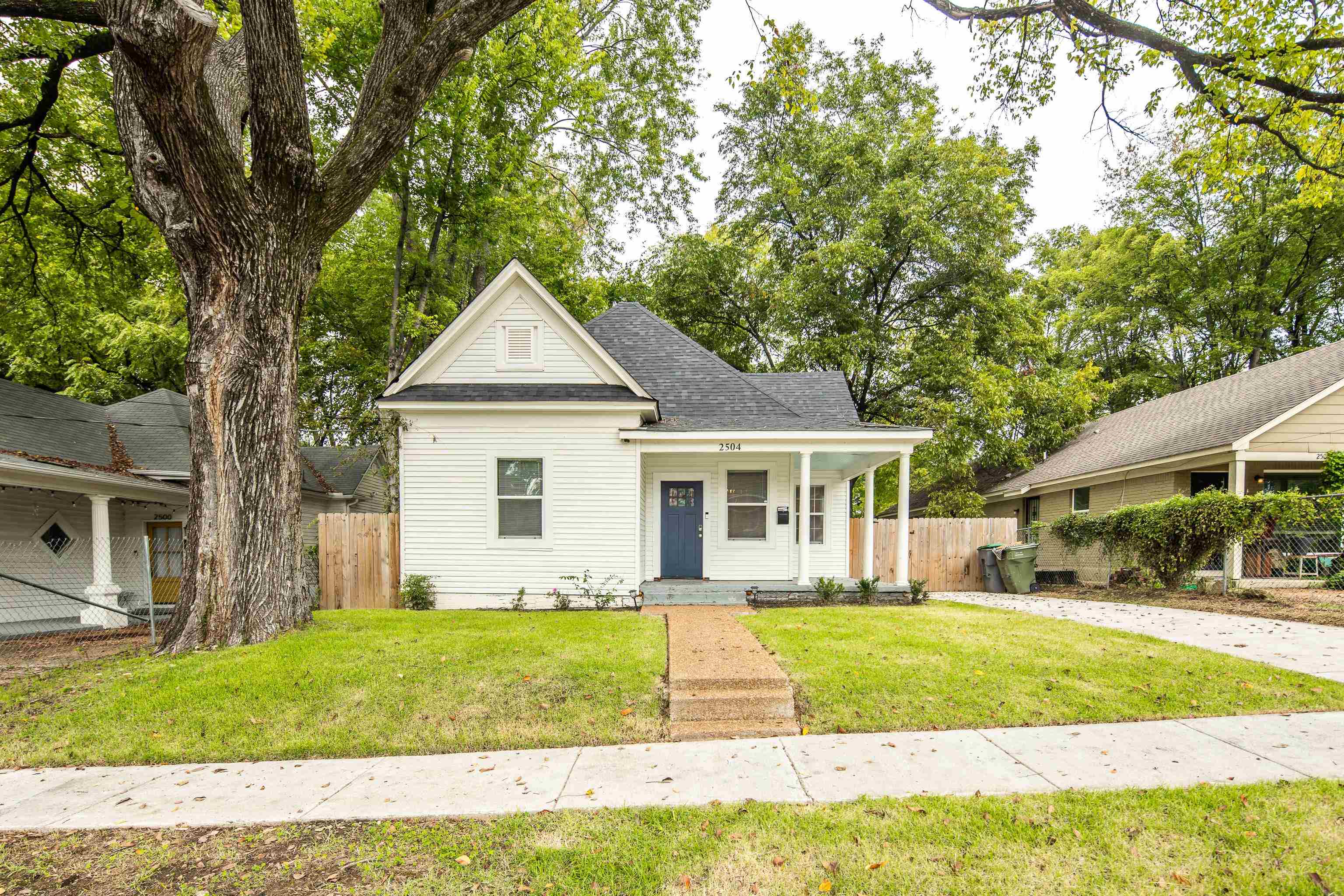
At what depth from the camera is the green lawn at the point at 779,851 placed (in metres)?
2.94

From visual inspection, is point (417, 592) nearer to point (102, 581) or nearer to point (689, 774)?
point (102, 581)

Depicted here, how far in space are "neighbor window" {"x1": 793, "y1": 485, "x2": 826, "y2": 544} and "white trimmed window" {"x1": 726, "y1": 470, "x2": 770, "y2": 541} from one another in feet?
2.03

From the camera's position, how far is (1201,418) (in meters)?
15.9

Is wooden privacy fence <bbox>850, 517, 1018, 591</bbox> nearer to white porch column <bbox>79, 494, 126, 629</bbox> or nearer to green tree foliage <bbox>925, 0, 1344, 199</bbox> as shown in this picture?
green tree foliage <bbox>925, 0, 1344, 199</bbox>

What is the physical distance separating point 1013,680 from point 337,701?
6.42m

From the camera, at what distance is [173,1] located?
5.85 meters

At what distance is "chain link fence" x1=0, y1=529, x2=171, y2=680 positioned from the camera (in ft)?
30.9

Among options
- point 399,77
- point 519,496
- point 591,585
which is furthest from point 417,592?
point 399,77

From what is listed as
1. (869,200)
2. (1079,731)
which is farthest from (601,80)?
(1079,731)

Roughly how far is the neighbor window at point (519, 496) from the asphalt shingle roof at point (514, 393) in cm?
114

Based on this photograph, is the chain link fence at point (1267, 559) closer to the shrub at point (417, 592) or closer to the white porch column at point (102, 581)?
the shrub at point (417, 592)

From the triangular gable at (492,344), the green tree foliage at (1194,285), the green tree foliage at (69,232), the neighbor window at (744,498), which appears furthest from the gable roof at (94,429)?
the green tree foliage at (1194,285)

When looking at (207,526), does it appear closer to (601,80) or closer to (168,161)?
(168,161)

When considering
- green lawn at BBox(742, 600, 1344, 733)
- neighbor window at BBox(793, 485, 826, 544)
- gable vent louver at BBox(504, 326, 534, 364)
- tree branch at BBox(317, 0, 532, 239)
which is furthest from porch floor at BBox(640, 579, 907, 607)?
tree branch at BBox(317, 0, 532, 239)
